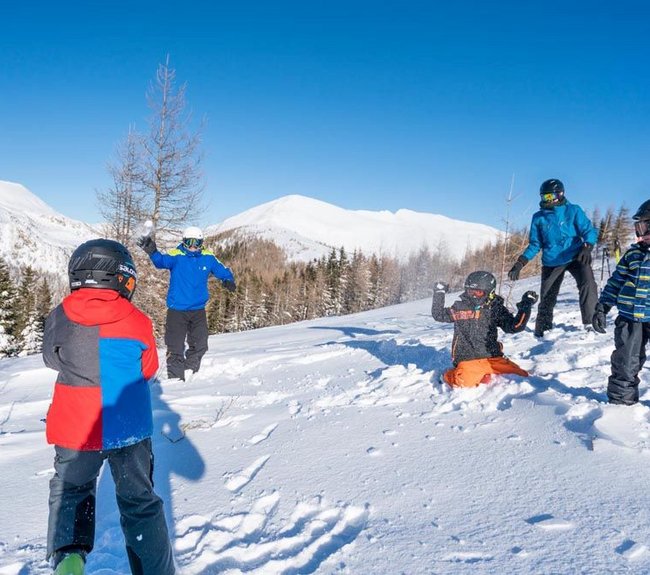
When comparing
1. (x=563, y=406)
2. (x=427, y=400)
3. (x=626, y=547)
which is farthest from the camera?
(x=427, y=400)

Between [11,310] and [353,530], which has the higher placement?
[353,530]

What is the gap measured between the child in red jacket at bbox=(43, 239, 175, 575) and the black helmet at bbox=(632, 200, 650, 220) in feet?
13.3

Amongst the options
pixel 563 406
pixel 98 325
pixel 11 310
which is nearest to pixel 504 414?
pixel 563 406

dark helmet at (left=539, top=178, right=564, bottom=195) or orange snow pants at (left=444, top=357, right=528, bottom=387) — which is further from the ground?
dark helmet at (left=539, top=178, right=564, bottom=195)

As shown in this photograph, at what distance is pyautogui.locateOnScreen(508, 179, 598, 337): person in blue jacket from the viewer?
588cm

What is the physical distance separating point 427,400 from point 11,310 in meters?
31.2

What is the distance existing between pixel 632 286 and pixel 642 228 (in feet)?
1.67

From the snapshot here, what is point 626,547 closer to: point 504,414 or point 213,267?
point 504,414

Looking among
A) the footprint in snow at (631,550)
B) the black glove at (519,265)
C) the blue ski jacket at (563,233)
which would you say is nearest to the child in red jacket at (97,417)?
the footprint in snow at (631,550)

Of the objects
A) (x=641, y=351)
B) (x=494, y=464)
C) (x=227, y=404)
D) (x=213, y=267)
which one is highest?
(x=213, y=267)

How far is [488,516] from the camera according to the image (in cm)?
231

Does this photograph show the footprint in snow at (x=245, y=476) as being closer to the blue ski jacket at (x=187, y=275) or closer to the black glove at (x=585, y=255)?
the blue ski jacket at (x=187, y=275)

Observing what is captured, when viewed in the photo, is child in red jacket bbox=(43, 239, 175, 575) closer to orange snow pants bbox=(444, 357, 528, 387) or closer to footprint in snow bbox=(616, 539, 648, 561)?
footprint in snow bbox=(616, 539, 648, 561)

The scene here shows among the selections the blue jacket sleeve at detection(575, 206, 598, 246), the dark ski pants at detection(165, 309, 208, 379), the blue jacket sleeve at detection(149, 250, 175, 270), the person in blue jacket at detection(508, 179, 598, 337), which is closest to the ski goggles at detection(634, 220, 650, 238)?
the person in blue jacket at detection(508, 179, 598, 337)
